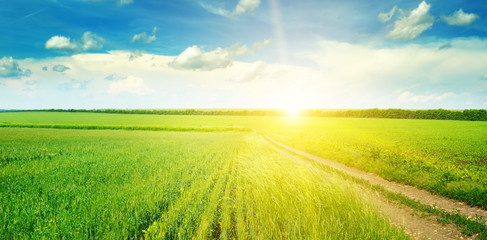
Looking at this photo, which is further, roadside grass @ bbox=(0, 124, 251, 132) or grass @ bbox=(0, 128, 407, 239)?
roadside grass @ bbox=(0, 124, 251, 132)

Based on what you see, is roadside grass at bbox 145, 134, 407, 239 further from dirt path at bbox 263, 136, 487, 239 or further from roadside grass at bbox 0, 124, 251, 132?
roadside grass at bbox 0, 124, 251, 132

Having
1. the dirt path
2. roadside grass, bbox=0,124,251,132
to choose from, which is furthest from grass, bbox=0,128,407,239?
roadside grass, bbox=0,124,251,132

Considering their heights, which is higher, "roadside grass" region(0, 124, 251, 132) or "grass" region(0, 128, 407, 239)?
"grass" region(0, 128, 407, 239)

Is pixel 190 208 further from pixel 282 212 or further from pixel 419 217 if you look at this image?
pixel 419 217

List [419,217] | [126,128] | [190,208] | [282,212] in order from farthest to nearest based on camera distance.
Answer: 1. [126,128]
2. [419,217]
3. [190,208]
4. [282,212]

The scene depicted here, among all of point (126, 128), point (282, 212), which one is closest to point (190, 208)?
point (282, 212)

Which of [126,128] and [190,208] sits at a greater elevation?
[190,208]

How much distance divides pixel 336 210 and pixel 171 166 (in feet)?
29.4

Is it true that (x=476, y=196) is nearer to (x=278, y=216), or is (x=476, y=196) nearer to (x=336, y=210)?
(x=336, y=210)

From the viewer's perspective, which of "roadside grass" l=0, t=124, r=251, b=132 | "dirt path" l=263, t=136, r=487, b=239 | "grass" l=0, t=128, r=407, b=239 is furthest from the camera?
"roadside grass" l=0, t=124, r=251, b=132

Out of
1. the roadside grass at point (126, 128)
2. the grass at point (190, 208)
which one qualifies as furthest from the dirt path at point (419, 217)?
the roadside grass at point (126, 128)

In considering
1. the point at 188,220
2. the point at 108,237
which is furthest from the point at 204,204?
the point at 108,237

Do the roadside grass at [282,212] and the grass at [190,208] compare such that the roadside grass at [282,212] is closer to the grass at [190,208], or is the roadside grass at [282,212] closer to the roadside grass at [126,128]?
the grass at [190,208]

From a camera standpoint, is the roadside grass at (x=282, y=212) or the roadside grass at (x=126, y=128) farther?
the roadside grass at (x=126, y=128)
